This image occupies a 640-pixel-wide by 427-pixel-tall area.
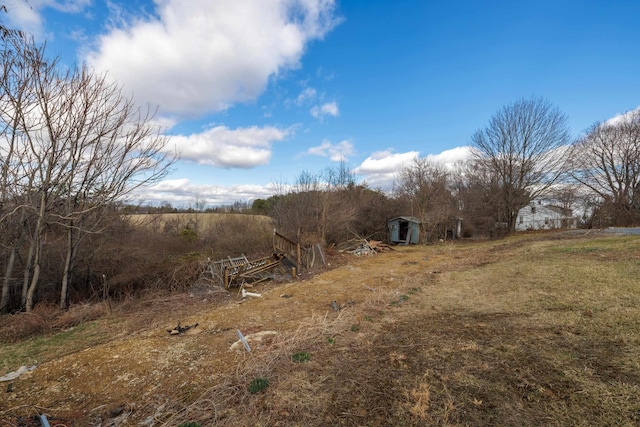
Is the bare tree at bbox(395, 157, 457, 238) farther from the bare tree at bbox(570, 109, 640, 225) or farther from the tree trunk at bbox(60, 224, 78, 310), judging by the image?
the tree trunk at bbox(60, 224, 78, 310)

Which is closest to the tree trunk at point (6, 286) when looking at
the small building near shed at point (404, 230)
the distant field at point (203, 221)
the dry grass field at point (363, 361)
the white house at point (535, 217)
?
the dry grass field at point (363, 361)

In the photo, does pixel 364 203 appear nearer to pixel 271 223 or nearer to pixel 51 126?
pixel 271 223

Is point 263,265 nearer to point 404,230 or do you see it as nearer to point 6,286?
point 6,286

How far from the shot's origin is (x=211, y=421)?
100 inches

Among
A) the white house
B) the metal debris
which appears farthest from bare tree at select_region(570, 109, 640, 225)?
the metal debris

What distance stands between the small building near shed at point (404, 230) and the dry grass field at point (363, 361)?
46.2ft

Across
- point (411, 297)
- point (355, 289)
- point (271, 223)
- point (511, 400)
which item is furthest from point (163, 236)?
point (511, 400)

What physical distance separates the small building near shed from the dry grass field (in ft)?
46.2

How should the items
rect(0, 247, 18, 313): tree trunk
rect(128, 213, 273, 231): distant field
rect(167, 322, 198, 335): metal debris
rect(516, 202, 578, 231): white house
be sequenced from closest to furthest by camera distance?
rect(167, 322, 198, 335): metal debris < rect(0, 247, 18, 313): tree trunk < rect(128, 213, 273, 231): distant field < rect(516, 202, 578, 231): white house

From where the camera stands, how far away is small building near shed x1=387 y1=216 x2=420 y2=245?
20.7 meters

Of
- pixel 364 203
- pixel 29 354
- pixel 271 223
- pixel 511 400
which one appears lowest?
pixel 29 354

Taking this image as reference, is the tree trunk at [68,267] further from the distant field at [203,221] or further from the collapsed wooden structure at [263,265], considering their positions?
the distant field at [203,221]

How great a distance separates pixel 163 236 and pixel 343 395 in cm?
1327

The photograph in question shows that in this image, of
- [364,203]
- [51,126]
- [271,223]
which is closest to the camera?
[51,126]
